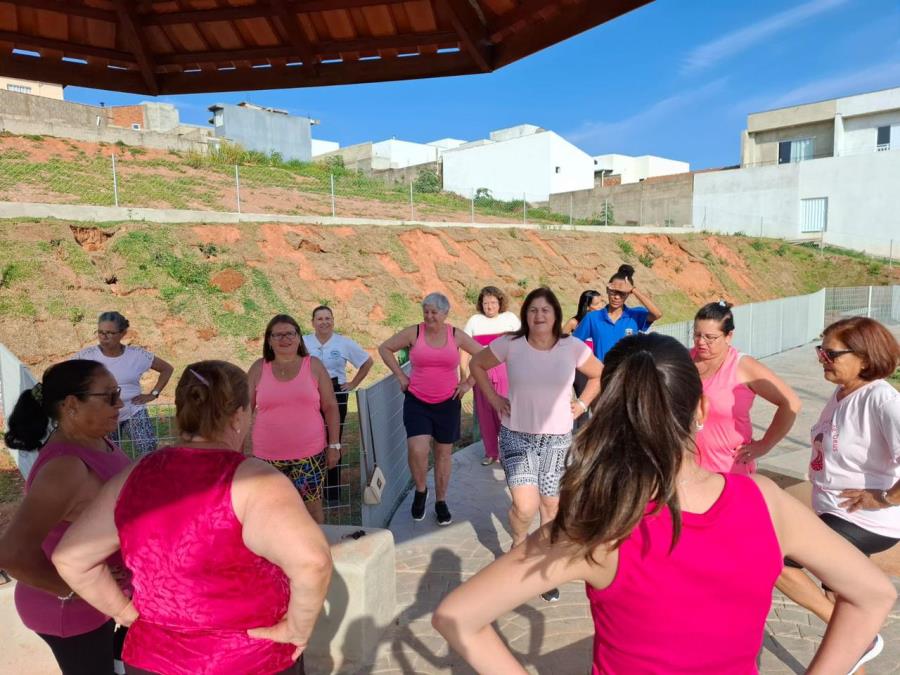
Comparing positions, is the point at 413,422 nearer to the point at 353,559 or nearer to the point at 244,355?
the point at 353,559

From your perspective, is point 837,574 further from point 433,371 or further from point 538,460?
point 433,371

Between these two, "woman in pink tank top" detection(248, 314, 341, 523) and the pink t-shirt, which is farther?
"woman in pink tank top" detection(248, 314, 341, 523)

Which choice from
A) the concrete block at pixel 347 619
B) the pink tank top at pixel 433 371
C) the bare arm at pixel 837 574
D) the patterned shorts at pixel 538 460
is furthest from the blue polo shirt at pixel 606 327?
the bare arm at pixel 837 574

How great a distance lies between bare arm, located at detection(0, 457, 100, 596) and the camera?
196 cm

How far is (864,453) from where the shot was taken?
270cm

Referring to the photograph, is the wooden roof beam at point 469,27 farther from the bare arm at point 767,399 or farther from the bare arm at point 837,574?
the bare arm at point 837,574

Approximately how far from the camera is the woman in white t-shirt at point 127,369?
197 inches

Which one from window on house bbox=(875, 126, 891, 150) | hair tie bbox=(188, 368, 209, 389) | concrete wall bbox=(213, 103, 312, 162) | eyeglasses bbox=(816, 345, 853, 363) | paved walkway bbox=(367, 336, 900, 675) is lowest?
paved walkway bbox=(367, 336, 900, 675)

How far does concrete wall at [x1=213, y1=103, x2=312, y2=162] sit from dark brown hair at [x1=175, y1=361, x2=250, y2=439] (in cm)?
4068

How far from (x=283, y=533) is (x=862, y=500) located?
8.28ft

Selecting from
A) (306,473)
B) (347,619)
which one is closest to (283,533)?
(347,619)

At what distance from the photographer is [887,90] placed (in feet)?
105

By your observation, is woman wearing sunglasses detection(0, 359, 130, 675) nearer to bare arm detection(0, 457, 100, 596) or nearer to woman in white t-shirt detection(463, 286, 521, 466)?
bare arm detection(0, 457, 100, 596)

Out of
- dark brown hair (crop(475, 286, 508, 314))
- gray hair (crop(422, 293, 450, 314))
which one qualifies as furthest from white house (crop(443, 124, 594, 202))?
gray hair (crop(422, 293, 450, 314))
